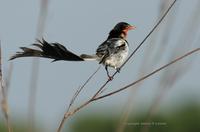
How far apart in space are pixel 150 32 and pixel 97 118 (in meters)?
23.9

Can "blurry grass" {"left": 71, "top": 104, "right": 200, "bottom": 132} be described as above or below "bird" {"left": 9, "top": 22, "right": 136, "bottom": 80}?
below

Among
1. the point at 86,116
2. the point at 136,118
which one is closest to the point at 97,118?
the point at 86,116

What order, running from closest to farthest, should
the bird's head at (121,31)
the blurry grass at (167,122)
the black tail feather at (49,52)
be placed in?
the black tail feather at (49,52)
the bird's head at (121,31)
the blurry grass at (167,122)

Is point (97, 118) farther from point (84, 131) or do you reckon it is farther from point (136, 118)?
point (136, 118)

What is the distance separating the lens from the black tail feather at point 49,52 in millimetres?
3332

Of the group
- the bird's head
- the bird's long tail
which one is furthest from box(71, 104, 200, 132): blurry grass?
the bird's long tail

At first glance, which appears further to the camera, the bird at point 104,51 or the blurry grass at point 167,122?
the blurry grass at point 167,122

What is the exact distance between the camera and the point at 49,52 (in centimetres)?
346

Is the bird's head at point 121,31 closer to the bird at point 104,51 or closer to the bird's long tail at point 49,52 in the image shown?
the bird at point 104,51

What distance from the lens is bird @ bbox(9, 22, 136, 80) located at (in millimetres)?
3402

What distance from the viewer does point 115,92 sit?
3.11 meters

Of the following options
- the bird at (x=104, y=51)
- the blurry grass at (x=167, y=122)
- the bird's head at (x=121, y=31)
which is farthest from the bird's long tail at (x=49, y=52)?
the blurry grass at (x=167, y=122)

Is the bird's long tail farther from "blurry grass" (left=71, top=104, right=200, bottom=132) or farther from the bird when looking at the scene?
"blurry grass" (left=71, top=104, right=200, bottom=132)

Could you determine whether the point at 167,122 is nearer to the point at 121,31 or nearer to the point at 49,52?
the point at 121,31
